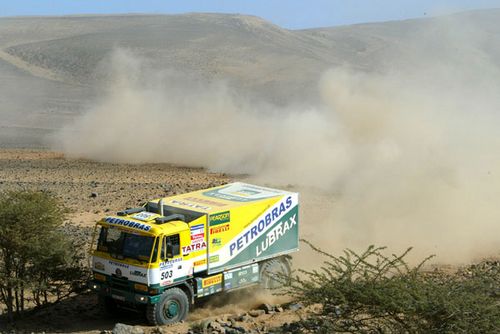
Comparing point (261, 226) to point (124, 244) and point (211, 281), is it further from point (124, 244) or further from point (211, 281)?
point (124, 244)

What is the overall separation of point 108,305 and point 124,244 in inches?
50.6

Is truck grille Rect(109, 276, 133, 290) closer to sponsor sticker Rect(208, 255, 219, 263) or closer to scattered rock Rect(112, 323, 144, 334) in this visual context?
scattered rock Rect(112, 323, 144, 334)

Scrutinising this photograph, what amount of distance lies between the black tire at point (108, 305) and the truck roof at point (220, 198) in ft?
6.19

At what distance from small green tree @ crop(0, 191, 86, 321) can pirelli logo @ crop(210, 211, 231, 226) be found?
259 centimetres

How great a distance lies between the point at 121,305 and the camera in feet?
44.4

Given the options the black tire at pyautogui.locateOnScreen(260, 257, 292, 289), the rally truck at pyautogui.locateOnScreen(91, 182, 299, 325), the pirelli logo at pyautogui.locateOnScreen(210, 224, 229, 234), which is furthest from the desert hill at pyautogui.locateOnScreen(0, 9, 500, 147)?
the pirelli logo at pyautogui.locateOnScreen(210, 224, 229, 234)

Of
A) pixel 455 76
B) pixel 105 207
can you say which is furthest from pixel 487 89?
pixel 105 207

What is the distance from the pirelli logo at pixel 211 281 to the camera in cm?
1355

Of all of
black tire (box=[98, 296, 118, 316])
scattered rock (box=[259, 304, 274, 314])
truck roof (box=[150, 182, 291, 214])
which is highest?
truck roof (box=[150, 182, 291, 214])

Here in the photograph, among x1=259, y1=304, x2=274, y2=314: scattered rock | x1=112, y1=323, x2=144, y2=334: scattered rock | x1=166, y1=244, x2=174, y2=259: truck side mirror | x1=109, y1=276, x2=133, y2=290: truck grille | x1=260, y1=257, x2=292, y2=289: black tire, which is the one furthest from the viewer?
x1=260, y1=257, x2=292, y2=289: black tire

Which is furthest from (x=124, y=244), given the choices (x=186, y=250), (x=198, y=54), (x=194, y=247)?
(x=198, y=54)

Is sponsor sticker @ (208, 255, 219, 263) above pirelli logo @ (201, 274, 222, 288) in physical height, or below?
above

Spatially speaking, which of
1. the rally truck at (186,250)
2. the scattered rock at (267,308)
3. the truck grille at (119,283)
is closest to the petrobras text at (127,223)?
the rally truck at (186,250)

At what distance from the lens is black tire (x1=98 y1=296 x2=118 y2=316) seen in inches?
537
